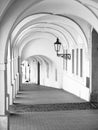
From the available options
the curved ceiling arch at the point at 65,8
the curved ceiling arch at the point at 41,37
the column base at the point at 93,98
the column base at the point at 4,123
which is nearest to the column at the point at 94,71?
the column base at the point at 93,98

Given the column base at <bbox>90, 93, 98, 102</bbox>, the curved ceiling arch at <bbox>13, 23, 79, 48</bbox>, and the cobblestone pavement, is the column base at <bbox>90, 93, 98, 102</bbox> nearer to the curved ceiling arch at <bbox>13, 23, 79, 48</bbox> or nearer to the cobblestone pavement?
the cobblestone pavement

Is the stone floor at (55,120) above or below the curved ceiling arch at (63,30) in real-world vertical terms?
below

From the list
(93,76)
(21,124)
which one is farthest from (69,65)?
(21,124)

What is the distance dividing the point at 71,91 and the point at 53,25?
18.7ft

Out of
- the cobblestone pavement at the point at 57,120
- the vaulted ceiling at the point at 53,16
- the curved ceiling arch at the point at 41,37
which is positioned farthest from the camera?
the curved ceiling arch at the point at 41,37

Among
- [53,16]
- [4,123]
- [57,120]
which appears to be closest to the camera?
[4,123]

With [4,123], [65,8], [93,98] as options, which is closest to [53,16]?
[65,8]

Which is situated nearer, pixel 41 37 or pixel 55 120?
pixel 55 120

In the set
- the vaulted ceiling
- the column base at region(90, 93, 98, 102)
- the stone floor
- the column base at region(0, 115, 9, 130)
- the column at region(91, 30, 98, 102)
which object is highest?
the vaulted ceiling

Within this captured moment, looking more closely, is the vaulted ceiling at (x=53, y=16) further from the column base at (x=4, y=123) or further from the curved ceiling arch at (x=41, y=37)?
the column base at (x=4, y=123)

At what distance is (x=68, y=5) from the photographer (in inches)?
587

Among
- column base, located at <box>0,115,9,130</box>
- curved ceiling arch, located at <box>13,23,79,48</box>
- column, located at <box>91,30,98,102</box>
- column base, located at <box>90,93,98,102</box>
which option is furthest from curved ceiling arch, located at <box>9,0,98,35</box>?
curved ceiling arch, located at <box>13,23,79,48</box>

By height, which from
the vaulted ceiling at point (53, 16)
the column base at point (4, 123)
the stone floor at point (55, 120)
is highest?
the vaulted ceiling at point (53, 16)

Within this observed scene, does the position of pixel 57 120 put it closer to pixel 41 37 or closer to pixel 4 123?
pixel 4 123
